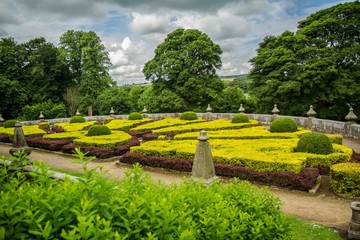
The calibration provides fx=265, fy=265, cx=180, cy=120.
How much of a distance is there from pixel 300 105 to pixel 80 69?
34.6m

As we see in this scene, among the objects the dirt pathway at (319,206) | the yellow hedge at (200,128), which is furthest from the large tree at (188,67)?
the dirt pathway at (319,206)

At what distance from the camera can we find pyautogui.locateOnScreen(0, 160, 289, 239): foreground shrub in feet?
7.29

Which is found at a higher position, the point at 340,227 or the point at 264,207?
the point at 264,207

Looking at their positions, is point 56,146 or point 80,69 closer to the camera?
point 56,146

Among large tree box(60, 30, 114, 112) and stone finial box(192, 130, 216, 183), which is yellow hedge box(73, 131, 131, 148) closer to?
stone finial box(192, 130, 216, 183)

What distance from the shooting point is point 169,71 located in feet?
102

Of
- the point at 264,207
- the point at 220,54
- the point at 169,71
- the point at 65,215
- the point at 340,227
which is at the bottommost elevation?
the point at 340,227

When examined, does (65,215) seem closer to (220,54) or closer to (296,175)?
(296,175)

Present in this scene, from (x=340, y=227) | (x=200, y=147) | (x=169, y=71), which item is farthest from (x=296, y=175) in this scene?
(x=169, y=71)

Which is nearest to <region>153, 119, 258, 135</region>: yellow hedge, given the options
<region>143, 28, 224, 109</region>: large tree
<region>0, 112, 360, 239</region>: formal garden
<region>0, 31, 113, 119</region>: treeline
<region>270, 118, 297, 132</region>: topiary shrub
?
<region>0, 112, 360, 239</region>: formal garden

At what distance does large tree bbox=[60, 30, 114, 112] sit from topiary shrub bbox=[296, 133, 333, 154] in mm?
33583

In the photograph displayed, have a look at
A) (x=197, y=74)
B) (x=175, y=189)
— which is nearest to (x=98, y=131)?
(x=175, y=189)

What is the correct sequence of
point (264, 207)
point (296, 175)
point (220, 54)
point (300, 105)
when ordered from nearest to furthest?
1. point (264, 207)
2. point (296, 175)
3. point (300, 105)
4. point (220, 54)

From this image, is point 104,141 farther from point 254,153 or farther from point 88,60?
point 88,60
